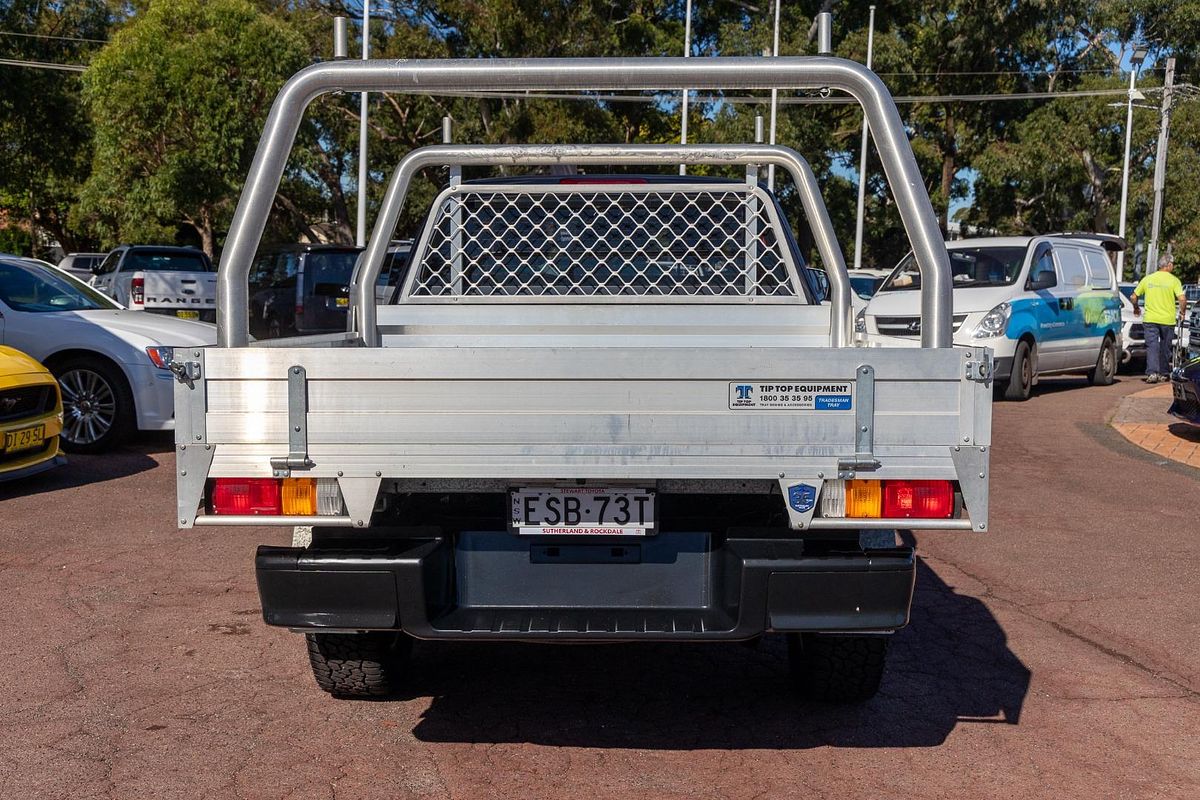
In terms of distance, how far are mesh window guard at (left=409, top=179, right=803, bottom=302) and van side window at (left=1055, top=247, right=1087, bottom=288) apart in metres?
11.3

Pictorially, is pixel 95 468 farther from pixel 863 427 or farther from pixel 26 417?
pixel 863 427

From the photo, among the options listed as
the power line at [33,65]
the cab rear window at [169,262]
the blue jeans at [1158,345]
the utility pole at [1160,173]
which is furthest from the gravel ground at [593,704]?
the utility pole at [1160,173]

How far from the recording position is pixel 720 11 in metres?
41.8

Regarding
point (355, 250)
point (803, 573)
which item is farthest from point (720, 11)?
point (803, 573)

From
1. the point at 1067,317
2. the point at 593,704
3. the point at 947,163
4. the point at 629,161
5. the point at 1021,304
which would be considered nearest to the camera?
the point at 593,704

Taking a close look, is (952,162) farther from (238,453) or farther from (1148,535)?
(238,453)

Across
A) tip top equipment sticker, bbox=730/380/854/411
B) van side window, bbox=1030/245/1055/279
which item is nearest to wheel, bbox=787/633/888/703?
tip top equipment sticker, bbox=730/380/854/411

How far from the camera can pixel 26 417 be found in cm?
831

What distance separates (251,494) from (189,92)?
2236 centimetres

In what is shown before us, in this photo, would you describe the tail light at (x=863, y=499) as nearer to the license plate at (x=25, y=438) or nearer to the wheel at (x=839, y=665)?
the wheel at (x=839, y=665)

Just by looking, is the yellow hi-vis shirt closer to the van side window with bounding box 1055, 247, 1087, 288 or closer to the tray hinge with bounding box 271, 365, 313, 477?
the van side window with bounding box 1055, 247, 1087, 288

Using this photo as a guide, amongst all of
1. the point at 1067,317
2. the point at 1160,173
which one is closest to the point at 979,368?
the point at 1067,317

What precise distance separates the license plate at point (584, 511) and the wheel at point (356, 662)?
3.10 feet

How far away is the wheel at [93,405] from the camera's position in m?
9.87
